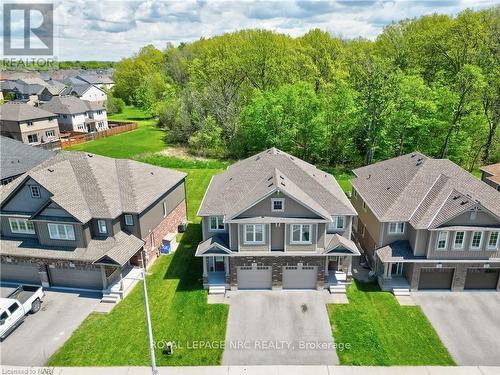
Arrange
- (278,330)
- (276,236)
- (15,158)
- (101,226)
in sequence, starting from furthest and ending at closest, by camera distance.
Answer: (15,158) → (101,226) → (276,236) → (278,330)

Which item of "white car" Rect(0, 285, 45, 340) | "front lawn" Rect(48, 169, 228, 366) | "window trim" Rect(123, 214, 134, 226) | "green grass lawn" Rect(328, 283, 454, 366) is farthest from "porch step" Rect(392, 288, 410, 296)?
"white car" Rect(0, 285, 45, 340)

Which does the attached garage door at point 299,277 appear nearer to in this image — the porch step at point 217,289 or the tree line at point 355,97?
the porch step at point 217,289

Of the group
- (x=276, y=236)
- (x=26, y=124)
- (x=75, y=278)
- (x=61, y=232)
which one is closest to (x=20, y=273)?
(x=75, y=278)

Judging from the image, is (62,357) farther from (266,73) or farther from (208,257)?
(266,73)

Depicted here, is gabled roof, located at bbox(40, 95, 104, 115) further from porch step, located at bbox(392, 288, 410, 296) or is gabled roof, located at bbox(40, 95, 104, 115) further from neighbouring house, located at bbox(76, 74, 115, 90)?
porch step, located at bbox(392, 288, 410, 296)

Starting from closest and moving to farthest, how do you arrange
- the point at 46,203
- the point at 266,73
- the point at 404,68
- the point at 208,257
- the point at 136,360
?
the point at 136,360 → the point at 46,203 → the point at 208,257 → the point at 404,68 → the point at 266,73

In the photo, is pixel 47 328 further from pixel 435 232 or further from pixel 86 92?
pixel 86 92

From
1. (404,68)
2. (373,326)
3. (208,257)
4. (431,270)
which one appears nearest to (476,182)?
(431,270)

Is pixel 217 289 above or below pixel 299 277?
below
